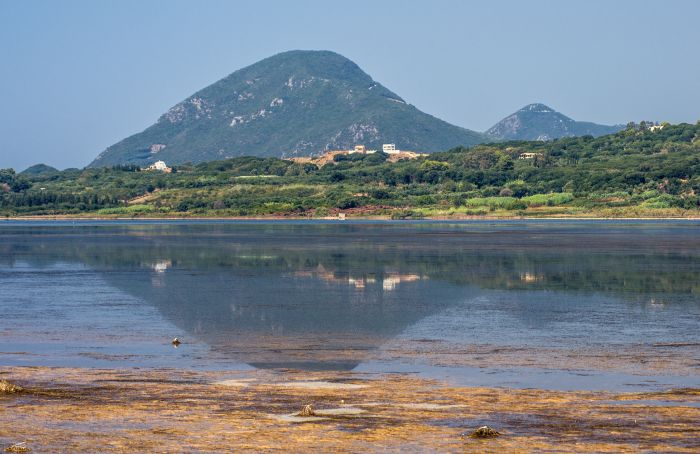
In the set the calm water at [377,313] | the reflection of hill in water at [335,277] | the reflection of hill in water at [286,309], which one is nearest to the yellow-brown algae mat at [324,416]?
the calm water at [377,313]

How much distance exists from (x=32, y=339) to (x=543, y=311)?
66.7 feet

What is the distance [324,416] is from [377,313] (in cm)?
2089

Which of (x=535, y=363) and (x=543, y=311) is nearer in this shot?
(x=535, y=363)

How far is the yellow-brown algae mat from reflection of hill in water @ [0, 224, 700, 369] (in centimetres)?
494

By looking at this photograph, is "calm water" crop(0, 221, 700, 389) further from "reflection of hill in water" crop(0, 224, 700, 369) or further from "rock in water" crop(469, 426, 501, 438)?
"rock in water" crop(469, 426, 501, 438)

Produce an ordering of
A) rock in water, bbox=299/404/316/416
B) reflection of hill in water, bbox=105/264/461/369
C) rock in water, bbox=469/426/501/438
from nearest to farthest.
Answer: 1. rock in water, bbox=469/426/501/438
2. rock in water, bbox=299/404/316/416
3. reflection of hill in water, bbox=105/264/461/369

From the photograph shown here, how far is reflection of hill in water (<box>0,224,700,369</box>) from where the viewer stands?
34531mm

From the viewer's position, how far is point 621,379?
2470 centimetres

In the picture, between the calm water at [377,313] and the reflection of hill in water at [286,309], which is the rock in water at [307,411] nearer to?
the calm water at [377,313]

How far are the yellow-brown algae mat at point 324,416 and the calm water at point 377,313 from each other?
99.5 inches

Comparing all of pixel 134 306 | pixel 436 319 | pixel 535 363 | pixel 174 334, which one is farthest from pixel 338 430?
pixel 134 306

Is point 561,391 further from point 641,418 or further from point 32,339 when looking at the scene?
point 32,339

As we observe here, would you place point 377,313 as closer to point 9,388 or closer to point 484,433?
point 9,388

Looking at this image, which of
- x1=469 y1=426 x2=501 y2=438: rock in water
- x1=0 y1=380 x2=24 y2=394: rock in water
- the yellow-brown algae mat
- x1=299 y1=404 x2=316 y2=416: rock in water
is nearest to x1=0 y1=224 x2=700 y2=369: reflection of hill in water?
the yellow-brown algae mat
